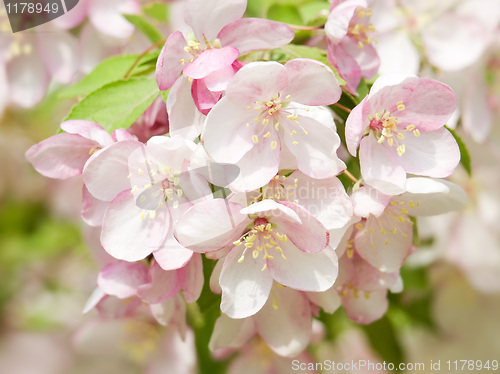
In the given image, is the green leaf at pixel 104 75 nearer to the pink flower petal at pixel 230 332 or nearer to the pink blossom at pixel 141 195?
the pink blossom at pixel 141 195

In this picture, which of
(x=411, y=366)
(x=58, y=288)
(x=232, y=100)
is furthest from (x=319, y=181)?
(x=58, y=288)

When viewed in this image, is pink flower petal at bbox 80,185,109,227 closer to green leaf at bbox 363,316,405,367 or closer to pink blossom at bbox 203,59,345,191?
pink blossom at bbox 203,59,345,191

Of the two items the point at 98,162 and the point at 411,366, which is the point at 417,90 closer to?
the point at 98,162

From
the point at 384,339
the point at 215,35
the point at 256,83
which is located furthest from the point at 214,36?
the point at 384,339

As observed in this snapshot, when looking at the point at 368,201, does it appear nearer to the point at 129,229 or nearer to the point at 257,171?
the point at 257,171
